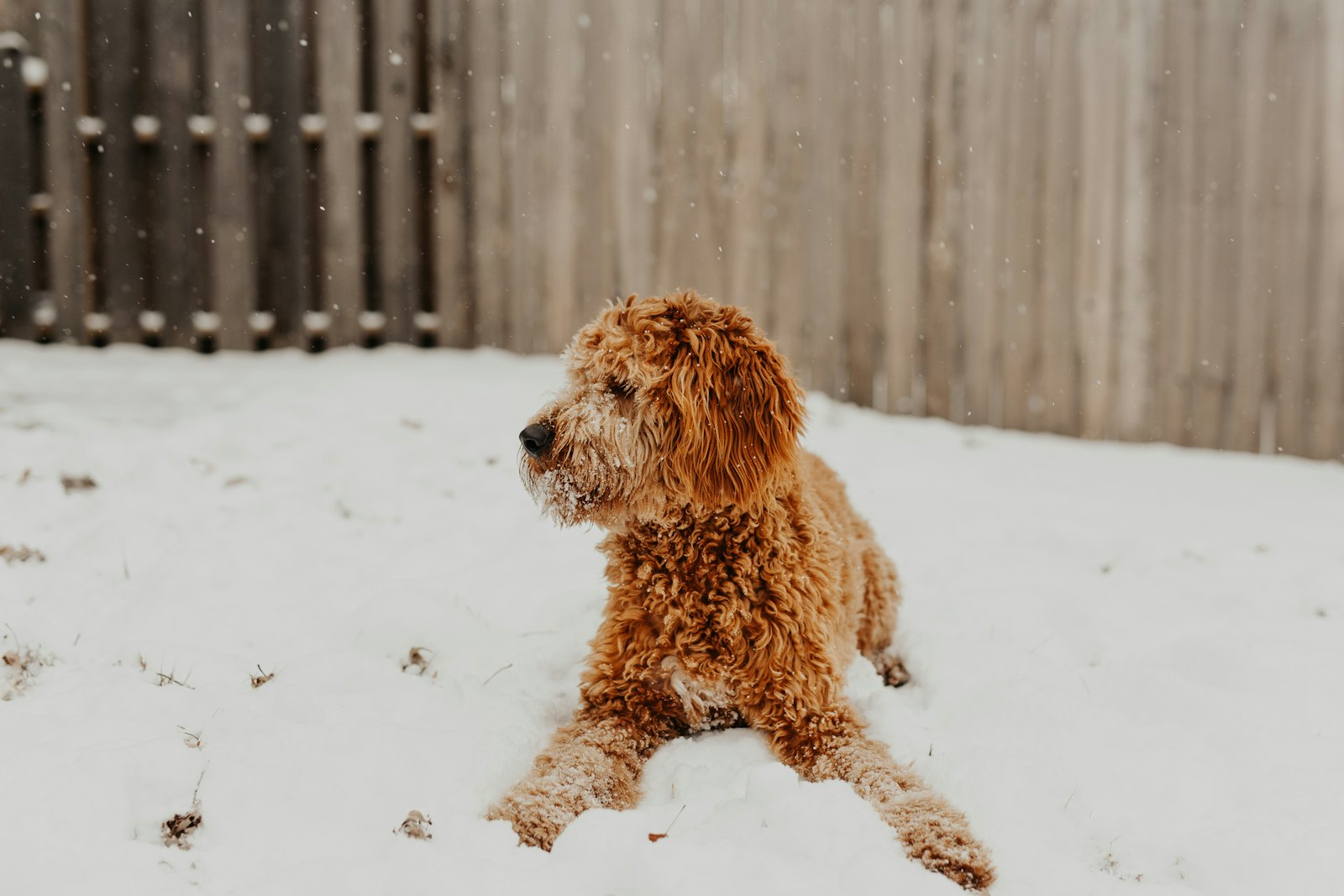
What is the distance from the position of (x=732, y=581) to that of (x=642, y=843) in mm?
828

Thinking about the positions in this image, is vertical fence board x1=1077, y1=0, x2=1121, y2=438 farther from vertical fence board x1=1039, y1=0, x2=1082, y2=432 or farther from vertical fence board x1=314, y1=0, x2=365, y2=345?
vertical fence board x1=314, y1=0, x2=365, y2=345

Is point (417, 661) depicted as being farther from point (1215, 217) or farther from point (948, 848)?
point (1215, 217)

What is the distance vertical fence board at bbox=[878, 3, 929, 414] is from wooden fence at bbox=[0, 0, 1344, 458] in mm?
22

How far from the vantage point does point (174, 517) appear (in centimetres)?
393

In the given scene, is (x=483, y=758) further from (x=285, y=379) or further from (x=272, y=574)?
(x=285, y=379)

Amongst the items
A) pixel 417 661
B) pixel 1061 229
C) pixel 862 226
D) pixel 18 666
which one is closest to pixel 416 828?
pixel 417 661

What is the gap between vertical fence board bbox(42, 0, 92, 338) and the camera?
576cm

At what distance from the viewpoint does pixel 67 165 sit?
582cm

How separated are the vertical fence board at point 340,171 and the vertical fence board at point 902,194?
11.2 ft

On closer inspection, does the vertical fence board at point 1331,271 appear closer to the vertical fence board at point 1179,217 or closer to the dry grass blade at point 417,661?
the vertical fence board at point 1179,217

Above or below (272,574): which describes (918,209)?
above

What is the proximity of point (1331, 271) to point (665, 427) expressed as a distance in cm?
554

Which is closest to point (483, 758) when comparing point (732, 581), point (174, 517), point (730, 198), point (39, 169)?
point (732, 581)

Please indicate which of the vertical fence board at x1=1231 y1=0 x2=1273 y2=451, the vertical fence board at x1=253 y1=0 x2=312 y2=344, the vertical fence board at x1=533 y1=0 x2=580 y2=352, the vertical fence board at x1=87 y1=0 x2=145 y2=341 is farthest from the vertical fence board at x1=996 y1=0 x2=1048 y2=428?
the vertical fence board at x1=87 y1=0 x2=145 y2=341
